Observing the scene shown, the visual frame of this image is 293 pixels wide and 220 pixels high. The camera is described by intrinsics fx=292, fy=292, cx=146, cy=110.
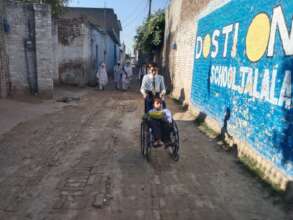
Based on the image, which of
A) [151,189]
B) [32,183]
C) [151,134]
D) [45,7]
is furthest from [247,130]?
[45,7]

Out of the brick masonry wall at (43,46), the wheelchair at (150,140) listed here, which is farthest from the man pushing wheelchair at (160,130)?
the brick masonry wall at (43,46)

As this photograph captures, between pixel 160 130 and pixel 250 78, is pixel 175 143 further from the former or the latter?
pixel 250 78

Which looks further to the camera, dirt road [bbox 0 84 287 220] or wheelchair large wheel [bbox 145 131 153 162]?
wheelchair large wheel [bbox 145 131 153 162]

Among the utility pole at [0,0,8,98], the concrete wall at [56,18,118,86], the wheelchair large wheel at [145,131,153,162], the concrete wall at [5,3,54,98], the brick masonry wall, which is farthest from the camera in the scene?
the concrete wall at [56,18,118,86]

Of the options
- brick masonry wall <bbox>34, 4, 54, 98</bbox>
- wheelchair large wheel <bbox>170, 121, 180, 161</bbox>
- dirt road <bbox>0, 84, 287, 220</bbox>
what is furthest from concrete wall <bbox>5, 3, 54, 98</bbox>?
wheelchair large wheel <bbox>170, 121, 180, 161</bbox>

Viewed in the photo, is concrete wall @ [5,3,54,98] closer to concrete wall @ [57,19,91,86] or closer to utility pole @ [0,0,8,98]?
utility pole @ [0,0,8,98]

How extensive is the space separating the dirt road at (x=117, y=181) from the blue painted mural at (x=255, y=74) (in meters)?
0.67

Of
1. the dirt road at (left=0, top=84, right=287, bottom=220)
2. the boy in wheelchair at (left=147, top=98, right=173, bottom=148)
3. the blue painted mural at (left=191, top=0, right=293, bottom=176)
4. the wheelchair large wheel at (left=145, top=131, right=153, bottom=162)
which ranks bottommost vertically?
the dirt road at (left=0, top=84, right=287, bottom=220)

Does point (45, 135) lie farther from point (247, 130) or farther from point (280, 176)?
point (280, 176)

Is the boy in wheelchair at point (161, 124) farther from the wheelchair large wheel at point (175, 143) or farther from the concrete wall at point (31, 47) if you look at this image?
the concrete wall at point (31, 47)

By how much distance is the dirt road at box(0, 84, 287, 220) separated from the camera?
3566 mm

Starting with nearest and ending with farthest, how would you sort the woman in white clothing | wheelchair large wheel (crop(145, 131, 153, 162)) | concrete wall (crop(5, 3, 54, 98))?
wheelchair large wheel (crop(145, 131, 153, 162))
concrete wall (crop(5, 3, 54, 98))
the woman in white clothing

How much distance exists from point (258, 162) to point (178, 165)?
1350 millimetres

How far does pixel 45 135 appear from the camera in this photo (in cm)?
697
